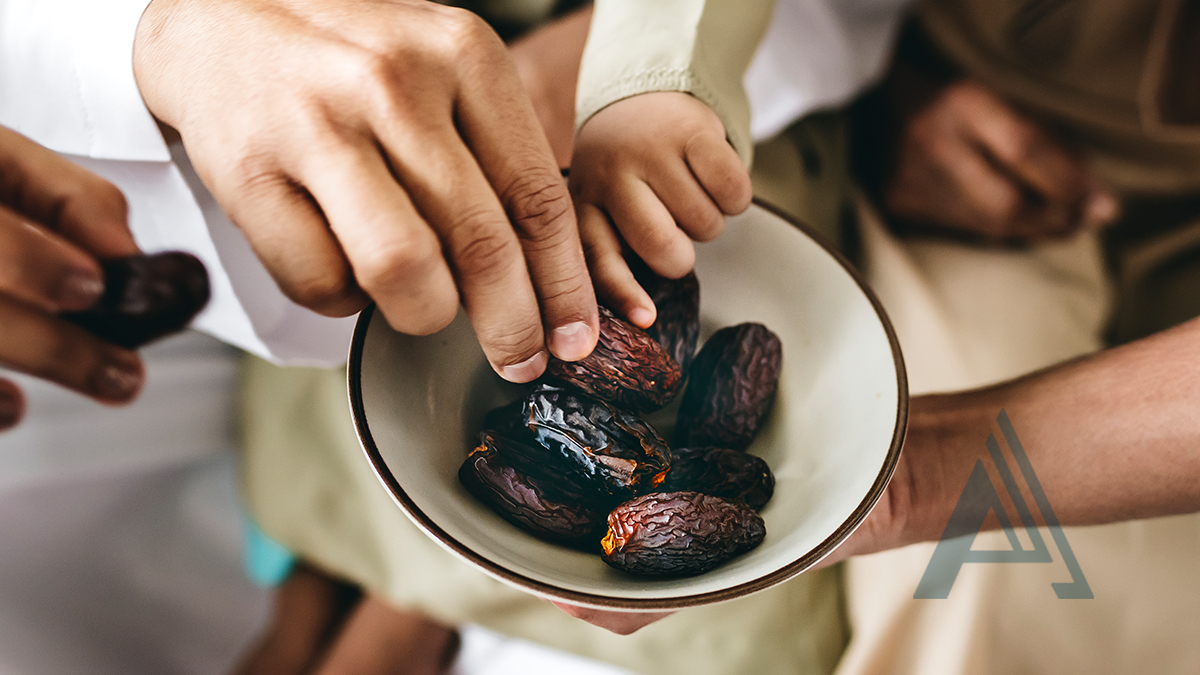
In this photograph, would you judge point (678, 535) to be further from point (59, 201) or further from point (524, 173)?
point (59, 201)

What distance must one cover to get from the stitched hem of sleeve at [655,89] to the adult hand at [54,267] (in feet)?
1.35

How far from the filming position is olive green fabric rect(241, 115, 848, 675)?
0.79 metres

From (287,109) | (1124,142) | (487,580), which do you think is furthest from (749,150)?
(1124,142)

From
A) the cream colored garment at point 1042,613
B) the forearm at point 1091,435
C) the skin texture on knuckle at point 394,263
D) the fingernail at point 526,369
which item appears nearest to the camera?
the skin texture on knuckle at point 394,263

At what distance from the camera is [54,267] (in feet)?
1.59

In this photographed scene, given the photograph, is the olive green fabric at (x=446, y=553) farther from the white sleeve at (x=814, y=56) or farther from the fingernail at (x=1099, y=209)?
the fingernail at (x=1099, y=209)

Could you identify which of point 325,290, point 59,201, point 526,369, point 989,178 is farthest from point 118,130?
point 989,178

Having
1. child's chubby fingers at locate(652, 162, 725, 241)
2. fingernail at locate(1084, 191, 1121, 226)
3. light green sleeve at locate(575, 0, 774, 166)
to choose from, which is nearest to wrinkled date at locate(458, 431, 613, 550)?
child's chubby fingers at locate(652, 162, 725, 241)

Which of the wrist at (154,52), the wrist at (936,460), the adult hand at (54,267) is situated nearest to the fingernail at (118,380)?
the adult hand at (54,267)

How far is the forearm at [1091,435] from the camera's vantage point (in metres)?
0.63

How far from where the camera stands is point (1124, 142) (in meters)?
1.15

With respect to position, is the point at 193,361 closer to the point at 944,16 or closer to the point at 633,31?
the point at 633,31

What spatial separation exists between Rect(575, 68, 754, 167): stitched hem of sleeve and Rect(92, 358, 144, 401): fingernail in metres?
0.45

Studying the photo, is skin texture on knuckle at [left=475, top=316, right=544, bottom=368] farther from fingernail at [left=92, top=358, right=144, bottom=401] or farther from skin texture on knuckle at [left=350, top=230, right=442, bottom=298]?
fingernail at [left=92, top=358, right=144, bottom=401]
